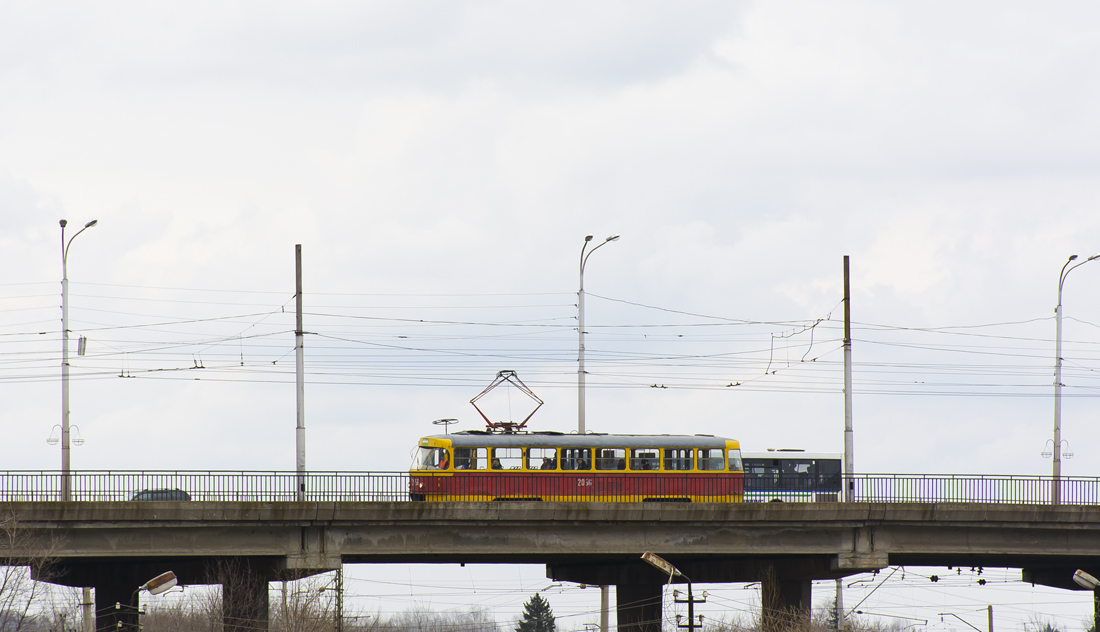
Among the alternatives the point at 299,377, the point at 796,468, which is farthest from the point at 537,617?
the point at 299,377

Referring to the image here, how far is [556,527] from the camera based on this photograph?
38.8m

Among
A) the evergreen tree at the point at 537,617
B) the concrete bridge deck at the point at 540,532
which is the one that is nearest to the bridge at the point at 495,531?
the concrete bridge deck at the point at 540,532

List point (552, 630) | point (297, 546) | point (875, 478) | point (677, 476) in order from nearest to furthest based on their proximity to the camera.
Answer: point (297, 546) → point (875, 478) → point (677, 476) → point (552, 630)

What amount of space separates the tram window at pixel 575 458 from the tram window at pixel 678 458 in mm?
2710

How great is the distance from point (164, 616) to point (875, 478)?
84.8 m

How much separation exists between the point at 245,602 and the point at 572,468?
11265 millimetres

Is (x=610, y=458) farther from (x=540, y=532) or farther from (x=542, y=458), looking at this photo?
(x=540, y=532)

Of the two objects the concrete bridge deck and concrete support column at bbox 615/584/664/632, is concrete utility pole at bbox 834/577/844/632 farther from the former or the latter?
concrete support column at bbox 615/584/664/632

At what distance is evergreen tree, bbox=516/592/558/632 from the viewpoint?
345ft

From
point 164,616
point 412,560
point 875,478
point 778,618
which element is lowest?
point 164,616

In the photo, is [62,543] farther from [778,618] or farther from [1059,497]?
[1059,497]

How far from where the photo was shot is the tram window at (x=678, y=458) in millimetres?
43031

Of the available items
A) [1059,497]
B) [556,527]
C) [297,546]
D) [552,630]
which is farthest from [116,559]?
[552,630]

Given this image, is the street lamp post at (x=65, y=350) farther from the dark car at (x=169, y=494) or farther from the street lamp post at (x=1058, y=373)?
the street lamp post at (x=1058, y=373)
